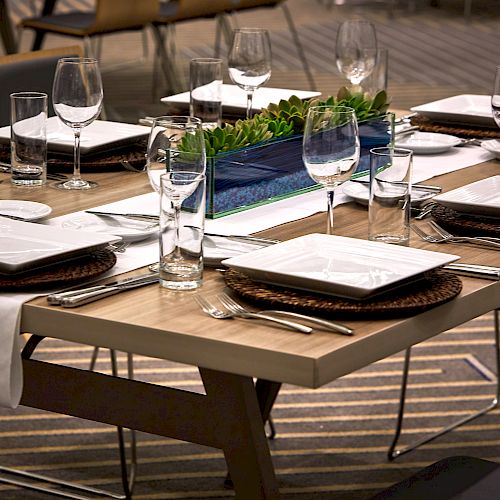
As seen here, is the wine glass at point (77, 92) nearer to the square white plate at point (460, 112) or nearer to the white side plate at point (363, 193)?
the white side plate at point (363, 193)

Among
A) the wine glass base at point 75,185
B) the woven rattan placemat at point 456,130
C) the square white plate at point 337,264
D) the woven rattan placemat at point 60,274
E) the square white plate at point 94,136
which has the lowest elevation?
the woven rattan placemat at point 456,130

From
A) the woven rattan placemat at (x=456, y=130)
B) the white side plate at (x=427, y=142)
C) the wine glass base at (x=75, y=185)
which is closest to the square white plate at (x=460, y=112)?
the woven rattan placemat at (x=456, y=130)

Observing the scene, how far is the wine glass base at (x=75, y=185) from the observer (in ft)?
7.43

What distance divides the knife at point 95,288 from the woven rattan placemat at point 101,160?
73 cm

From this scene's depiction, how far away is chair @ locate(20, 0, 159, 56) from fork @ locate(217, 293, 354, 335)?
4913 millimetres

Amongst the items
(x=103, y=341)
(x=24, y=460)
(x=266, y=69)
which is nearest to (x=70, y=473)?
(x=24, y=460)

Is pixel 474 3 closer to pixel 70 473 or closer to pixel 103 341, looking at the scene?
pixel 70 473

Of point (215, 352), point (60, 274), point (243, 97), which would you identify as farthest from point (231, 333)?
point (243, 97)

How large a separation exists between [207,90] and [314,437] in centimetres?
→ 103

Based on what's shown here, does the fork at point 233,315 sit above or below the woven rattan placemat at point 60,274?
above

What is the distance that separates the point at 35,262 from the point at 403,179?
60cm

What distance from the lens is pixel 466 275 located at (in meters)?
1.73

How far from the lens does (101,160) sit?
245 cm

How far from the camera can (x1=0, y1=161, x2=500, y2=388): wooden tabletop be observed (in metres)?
1.41
